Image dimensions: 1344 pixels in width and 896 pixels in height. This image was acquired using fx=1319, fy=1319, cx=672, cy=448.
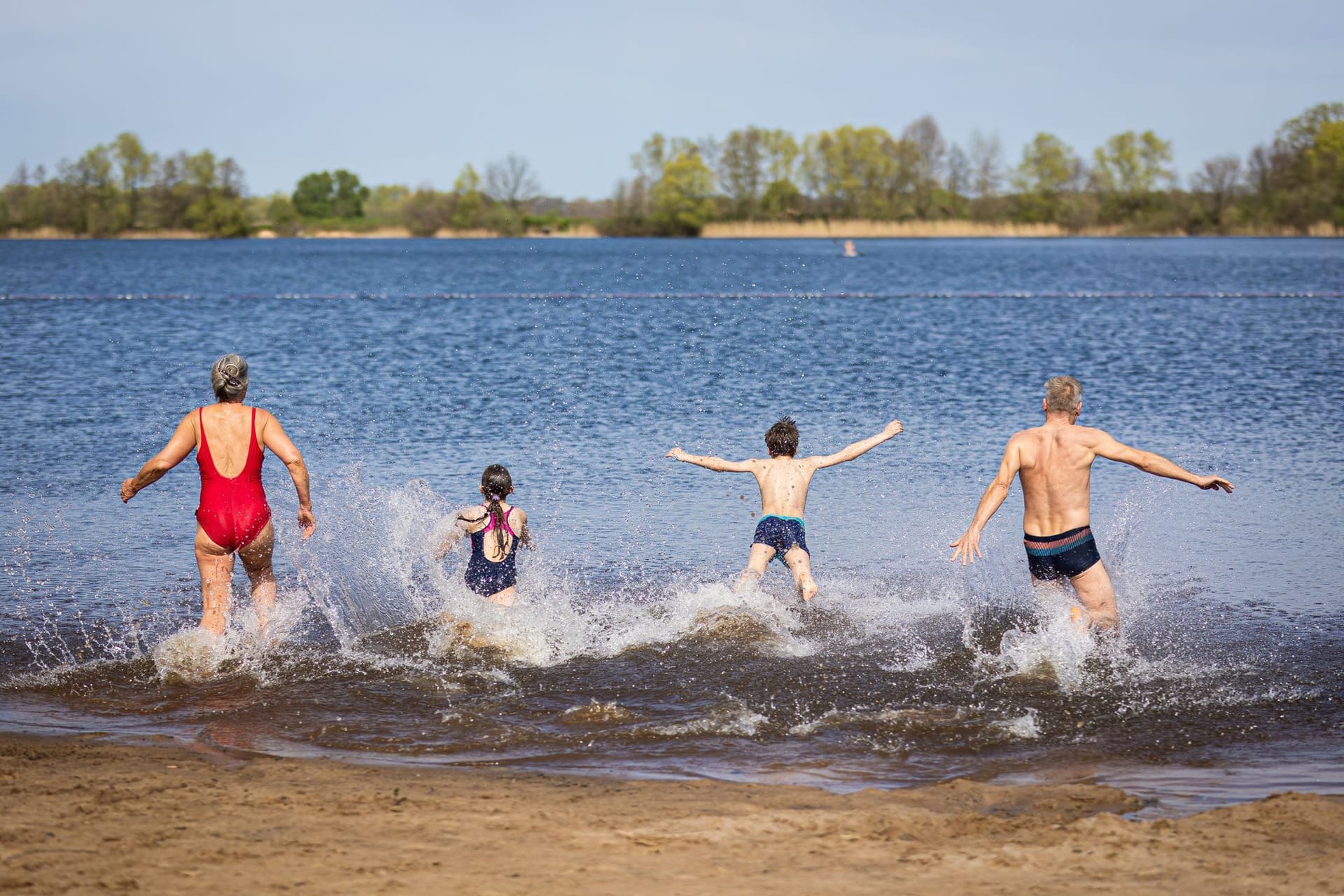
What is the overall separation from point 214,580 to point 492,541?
168 cm

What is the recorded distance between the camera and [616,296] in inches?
1644

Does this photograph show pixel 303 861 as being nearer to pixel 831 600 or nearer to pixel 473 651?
pixel 473 651

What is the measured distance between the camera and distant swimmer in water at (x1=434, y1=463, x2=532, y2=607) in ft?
27.1

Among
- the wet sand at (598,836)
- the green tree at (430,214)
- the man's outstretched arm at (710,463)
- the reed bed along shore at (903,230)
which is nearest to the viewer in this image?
the wet sand at (598,836)

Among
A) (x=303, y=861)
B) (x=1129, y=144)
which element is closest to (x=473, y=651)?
(x=303, y=861)

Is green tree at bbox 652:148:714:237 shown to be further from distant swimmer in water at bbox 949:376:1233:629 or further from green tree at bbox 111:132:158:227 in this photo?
distant swimmer in water at bbox 949:376:1233:629

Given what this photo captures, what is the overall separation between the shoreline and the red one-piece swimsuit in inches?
3889

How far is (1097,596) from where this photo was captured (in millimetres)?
7859

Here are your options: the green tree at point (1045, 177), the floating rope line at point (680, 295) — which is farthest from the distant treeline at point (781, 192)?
the floating rope line at point (680, 295)

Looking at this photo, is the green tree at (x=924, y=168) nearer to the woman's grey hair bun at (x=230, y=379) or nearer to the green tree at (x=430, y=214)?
the green tree at (x=430, y=214)

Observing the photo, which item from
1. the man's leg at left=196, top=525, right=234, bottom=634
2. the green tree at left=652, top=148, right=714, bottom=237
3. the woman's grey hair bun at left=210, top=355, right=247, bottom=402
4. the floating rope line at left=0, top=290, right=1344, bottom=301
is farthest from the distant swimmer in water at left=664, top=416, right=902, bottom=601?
the green tree at left=652, top=148, right=714, bottom=237

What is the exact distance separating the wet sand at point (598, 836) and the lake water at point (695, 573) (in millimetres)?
491

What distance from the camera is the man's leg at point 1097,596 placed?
7855 millimetres

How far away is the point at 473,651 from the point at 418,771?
211 centimetres
